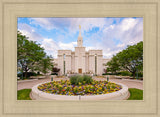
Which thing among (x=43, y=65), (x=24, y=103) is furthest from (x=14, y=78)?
(x=43, y=65)

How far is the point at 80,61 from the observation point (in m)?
19.1

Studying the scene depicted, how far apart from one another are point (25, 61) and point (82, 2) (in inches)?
385

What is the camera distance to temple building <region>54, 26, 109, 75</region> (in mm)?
18875

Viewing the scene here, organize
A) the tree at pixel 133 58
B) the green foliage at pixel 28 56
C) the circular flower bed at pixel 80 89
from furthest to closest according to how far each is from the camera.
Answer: the tree at pixel 133 58 → the green foliage at pixel 28 56 → the circular flower bed at pixel 80 89

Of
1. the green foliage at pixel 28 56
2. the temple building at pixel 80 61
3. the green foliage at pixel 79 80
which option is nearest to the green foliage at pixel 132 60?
the temple building at pixel 80 61

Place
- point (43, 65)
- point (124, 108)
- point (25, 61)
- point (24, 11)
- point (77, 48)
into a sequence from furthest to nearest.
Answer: point (77, 48), point (43, 65), point (25, 61), point (24, 11), point (124, 108)

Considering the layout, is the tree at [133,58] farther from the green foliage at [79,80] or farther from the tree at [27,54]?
the tree at [27,54]

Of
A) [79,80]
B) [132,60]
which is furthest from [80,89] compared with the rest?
[132,60]

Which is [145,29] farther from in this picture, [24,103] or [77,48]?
[77,48]

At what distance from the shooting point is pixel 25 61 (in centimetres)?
910

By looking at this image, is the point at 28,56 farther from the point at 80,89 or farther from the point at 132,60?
the point at 132,60

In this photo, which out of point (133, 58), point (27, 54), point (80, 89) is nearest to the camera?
point (80, 89)

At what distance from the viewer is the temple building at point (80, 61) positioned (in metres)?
18.9

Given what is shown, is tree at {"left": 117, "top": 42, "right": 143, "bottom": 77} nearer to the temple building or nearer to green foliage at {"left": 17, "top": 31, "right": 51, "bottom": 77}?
the temple building
